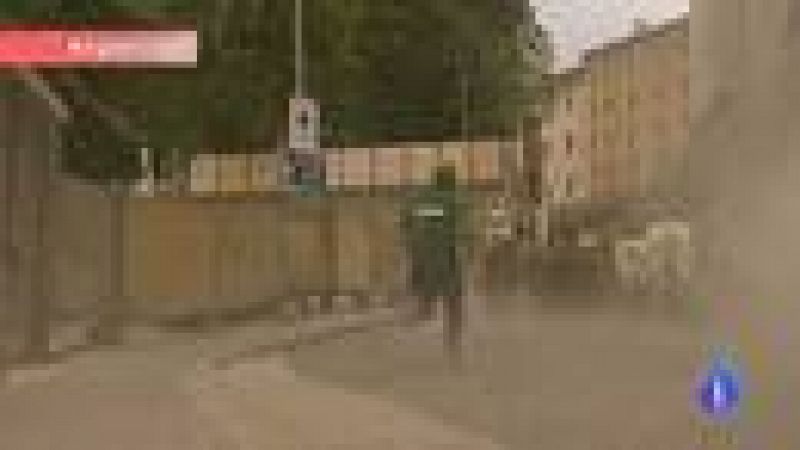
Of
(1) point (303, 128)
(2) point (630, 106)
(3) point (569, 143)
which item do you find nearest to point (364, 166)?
(1) point (303, 128)

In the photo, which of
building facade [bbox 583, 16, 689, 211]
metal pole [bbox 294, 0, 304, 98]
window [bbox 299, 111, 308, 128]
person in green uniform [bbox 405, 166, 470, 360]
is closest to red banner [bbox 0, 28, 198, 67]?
metal pole [bbox 294, 0, 304, 98]

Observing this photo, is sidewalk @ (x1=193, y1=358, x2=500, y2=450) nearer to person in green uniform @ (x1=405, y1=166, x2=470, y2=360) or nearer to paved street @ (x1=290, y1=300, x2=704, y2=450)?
paved street @ (x1=290, y1=300, x2=704, y2=450)

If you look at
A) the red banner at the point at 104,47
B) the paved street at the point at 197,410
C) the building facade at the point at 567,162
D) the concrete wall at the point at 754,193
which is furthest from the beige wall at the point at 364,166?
the concrete wall at the point at 754,193

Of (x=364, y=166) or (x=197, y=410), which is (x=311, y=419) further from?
(x=364, y=166)

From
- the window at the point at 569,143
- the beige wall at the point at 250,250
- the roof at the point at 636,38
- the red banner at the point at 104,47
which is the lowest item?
the beige wall at the point at 250,250

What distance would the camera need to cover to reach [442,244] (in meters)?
15.8

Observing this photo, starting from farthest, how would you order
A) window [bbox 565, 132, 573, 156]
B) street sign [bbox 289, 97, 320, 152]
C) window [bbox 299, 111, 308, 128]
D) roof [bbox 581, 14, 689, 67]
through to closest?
window [bbox 299, 111, 308, 128] < street sign [bbox 289, 97, 320, 152] < window [bbox 565, 132, 573, 156] < roof [bbox 581, 14, 689, 67]

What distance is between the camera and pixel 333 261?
957 inches

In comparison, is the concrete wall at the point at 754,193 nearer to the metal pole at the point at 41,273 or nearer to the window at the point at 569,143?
the window at the point at 569,143

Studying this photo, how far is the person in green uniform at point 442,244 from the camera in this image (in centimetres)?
1575

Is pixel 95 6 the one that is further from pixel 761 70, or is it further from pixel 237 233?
pixel 761 70

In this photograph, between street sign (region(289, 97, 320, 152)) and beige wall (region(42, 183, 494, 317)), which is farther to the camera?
street sign (region(289, 97, 320, 152))

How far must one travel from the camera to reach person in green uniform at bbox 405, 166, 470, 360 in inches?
620

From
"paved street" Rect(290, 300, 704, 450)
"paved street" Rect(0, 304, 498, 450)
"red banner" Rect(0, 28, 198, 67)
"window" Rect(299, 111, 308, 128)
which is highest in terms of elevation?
"red banner" Rect(0, 28, 198, 67)
